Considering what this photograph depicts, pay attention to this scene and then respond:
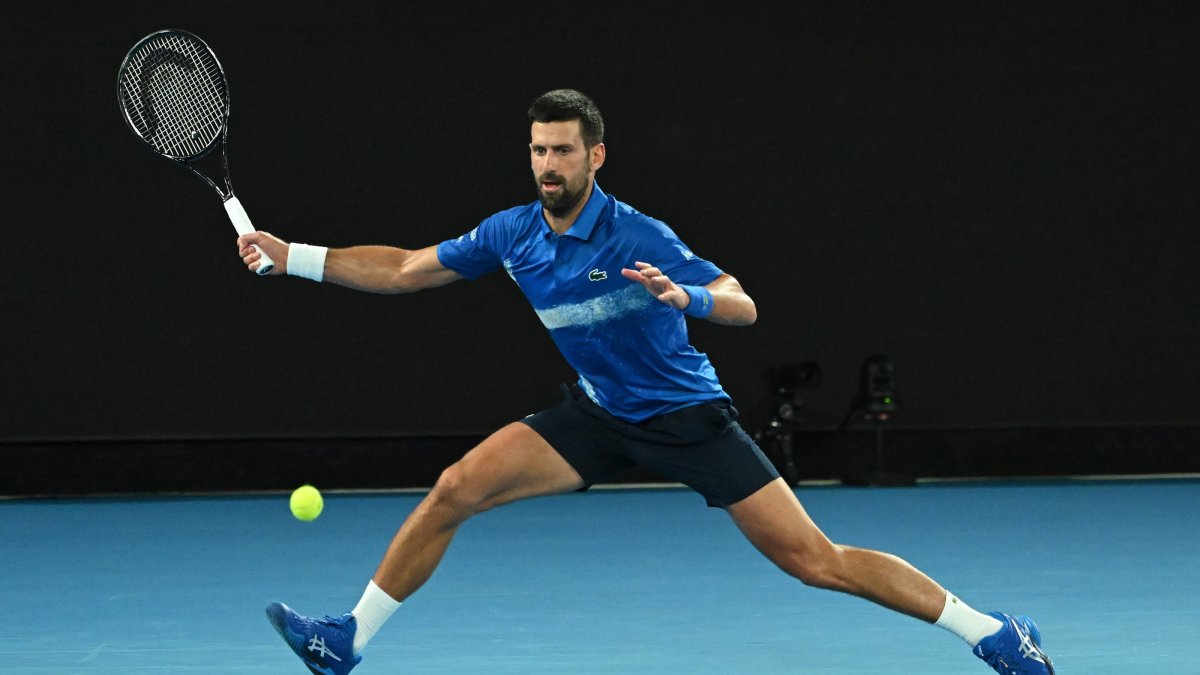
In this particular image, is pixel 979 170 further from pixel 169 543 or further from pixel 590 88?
pixel 169 543

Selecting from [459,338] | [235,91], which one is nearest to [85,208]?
[235,91]

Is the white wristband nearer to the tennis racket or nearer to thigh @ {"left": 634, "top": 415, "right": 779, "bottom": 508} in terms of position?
the tennis racket

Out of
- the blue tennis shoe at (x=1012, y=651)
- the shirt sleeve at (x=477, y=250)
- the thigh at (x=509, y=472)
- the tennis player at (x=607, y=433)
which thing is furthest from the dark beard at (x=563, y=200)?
the blue tennis shoe at (x=1012, y=651)

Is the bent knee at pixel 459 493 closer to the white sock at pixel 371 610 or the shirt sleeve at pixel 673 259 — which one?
the white sock at pixel 371 610

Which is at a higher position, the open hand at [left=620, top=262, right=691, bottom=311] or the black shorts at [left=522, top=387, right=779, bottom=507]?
the open hand at [left=620, top=262, right=691, bottom=311]

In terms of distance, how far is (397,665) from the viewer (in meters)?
4.62

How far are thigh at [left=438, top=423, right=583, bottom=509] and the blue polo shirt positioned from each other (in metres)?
0.20

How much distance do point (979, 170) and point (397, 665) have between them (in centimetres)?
591

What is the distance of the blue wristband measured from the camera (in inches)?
143

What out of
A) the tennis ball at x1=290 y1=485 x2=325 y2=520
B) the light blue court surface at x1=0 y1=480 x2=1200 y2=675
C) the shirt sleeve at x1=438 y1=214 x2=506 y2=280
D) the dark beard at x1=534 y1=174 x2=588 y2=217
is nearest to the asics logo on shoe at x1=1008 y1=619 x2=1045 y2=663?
the light blue court surface at x1=0 y1=480 x2=1200 y2=675

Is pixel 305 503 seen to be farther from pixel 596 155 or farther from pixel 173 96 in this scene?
pixel 596 155

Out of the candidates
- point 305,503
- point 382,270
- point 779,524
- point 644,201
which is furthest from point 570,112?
point 644,201

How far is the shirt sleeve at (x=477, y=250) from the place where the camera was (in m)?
4.24

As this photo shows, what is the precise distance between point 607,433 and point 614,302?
1.21ft
